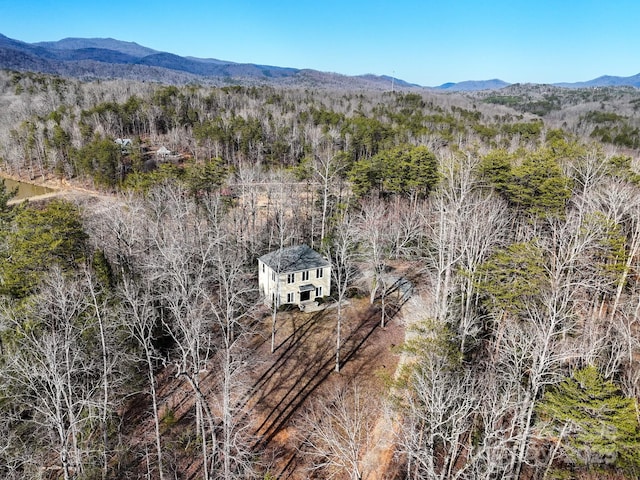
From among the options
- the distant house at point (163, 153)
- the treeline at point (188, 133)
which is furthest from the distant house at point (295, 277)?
the distant house at point (163, 153)

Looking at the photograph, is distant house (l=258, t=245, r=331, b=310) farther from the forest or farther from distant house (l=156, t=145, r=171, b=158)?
Answer: distant house (l=156, t=145, r=171, b=158)

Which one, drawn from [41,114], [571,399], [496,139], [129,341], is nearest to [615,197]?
[571,399]

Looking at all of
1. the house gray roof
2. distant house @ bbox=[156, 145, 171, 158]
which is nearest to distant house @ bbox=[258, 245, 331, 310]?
the house gray roof

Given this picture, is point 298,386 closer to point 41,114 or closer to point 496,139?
point 496,139

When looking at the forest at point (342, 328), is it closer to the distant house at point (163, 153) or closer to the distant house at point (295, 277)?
the distant house at point (295, 277)

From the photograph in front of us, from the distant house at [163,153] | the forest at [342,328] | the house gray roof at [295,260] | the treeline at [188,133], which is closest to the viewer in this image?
the forest at [342,328]

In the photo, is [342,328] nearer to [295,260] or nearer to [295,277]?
[295,277]
